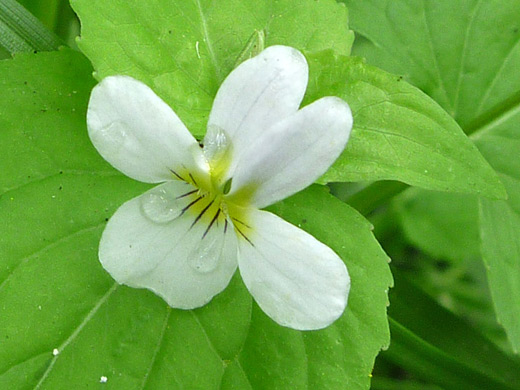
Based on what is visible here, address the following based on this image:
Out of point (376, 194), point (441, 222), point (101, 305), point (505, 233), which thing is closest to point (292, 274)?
point (101, 305)

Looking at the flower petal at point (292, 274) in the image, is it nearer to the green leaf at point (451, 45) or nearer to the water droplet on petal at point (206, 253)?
the water droplet on petal at point (206, 253)

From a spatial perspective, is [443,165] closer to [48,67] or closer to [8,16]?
[48,67]

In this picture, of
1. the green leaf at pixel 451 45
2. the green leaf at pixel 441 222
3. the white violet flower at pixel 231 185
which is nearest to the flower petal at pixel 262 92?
the white violet flower at pixel 231 185

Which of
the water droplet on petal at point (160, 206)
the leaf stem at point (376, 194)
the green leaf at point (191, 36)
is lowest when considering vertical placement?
the leaf stem at point (376, 194)

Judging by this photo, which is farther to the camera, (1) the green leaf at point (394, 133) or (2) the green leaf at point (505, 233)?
(2) the green leaf at point (505, 233)

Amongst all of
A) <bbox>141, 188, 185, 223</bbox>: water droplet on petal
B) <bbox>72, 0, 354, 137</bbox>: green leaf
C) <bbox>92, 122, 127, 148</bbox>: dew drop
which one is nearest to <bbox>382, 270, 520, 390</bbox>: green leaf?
<bbox>72, 0, 354, 137</bbox>: green leaf

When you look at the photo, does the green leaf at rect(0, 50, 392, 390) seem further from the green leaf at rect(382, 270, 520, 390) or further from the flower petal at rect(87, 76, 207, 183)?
the green leaf at rect(382, 270, 520, 390)
